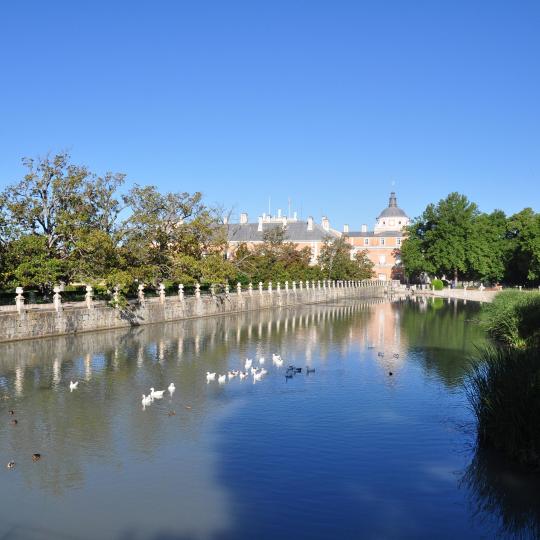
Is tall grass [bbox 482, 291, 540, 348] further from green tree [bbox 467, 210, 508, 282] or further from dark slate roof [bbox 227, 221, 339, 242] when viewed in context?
dark slate roof [bbox 227, 221, 339, 242]

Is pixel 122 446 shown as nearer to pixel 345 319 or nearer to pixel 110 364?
pixel 110 364

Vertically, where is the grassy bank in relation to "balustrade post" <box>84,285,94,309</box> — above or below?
below

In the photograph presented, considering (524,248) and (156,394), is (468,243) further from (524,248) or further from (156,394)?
(156,394)

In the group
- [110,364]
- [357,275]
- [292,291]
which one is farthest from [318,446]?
[357,275]

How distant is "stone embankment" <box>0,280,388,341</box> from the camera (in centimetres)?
2920

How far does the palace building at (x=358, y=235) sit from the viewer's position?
120500mm

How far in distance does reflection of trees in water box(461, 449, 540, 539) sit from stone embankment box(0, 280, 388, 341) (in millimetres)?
22329

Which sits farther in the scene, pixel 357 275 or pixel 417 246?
pixel 417 246

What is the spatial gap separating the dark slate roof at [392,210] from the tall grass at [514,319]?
114m

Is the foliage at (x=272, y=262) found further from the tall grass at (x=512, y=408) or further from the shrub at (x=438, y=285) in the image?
the tall grass at (x=512, y=408)

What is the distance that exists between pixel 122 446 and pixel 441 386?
11.0 m

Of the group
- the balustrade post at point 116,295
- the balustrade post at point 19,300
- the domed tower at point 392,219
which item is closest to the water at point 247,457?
the balustrade post at point 19,300

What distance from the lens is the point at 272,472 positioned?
11930mm

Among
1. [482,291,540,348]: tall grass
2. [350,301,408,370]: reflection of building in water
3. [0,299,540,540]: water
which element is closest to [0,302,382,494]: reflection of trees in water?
[0,299,540,540]: water
